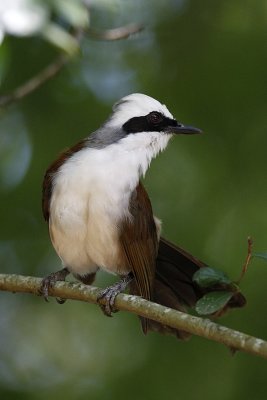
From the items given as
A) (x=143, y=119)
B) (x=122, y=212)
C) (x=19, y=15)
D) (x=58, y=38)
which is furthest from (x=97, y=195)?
(x=19, y=15)

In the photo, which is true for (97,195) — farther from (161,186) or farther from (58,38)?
(161,186)

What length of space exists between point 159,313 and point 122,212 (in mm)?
1076

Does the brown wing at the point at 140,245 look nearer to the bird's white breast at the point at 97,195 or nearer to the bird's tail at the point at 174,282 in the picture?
the bird's white breast at the point at 97,195

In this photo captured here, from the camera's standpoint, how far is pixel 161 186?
704 cm

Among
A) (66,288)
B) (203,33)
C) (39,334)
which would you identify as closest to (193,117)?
(203,33)

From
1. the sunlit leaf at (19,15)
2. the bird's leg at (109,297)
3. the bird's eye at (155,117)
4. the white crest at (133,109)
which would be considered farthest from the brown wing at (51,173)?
the sunlit leaf at (19,15)

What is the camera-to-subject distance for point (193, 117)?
277 inches

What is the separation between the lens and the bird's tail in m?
5.29

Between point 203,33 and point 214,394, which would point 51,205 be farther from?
point 203,33

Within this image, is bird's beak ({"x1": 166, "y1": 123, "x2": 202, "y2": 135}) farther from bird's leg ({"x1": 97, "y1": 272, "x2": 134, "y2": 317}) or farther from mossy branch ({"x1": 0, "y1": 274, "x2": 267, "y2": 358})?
mossy branch ({"x1": 0, "y1": 274, "x2": 267, "y2": 358})

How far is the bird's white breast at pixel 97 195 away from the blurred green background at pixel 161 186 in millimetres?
1335

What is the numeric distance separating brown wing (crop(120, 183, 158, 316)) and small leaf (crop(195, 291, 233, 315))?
33.1 inches

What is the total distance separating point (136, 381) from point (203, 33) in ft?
9.38

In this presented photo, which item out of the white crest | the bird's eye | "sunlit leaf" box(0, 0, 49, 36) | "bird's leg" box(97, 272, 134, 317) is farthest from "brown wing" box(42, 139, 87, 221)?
"sunlit leaf" box(0, 0, 49, 36)
